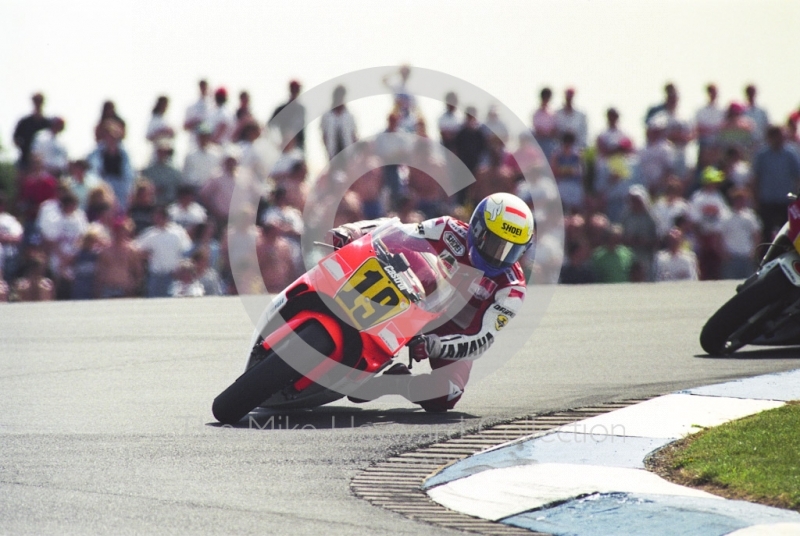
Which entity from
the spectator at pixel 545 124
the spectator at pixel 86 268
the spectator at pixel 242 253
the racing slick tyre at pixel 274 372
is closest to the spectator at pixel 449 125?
→ the spectator at pixel 545 124

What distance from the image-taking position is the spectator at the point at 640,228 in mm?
17766

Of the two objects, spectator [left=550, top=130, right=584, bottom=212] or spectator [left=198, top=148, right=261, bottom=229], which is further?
spectator [left=550, top=130, right=584, bottom=212]

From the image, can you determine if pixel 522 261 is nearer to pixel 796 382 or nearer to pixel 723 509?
pixel 796 382

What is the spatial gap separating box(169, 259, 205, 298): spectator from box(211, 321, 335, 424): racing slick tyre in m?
9.06

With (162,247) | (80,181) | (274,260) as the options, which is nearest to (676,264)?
(274,260)

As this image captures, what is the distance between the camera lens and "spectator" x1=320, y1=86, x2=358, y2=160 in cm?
1777

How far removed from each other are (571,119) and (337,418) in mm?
11969

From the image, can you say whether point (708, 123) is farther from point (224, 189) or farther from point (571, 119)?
point (224, 189)

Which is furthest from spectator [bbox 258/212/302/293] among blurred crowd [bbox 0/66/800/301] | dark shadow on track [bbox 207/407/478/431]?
dark shadow on track [bbox 207/407/478/431]

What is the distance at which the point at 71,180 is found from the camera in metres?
17.4

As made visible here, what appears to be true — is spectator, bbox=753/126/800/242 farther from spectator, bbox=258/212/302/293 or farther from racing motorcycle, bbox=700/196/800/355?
racing motorcycle, bbox=700/196/800/355

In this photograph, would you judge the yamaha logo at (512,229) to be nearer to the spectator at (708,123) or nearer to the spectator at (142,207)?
the spectator at (142,207)

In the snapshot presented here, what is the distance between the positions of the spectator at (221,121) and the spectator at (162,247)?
88.1 inches

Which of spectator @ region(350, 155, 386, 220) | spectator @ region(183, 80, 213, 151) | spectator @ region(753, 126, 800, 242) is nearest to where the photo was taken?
spectator @ region(350, 155, 386, 220)
